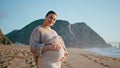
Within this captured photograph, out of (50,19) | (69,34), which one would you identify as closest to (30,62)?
(50,19)

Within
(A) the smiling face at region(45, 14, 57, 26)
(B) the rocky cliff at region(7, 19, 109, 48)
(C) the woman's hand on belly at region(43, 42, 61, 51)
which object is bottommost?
(C) the woman's hand on belly at region(43, 42, 61, 51)

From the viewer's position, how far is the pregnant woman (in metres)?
3.17

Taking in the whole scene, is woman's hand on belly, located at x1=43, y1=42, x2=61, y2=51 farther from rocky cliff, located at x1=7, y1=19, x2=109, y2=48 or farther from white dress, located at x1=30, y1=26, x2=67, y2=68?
rocky cliff, located at x1=7, y1=19, x2=109, y2=48

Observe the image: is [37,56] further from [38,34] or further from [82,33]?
[82,33]

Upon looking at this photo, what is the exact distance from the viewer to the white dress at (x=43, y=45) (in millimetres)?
3162

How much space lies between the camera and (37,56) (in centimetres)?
324

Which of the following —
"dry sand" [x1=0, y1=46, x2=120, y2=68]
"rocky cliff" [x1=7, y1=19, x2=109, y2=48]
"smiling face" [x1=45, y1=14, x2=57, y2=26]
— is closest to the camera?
"smiling face" [x1=45, y1=14, x2=57, y2=26]

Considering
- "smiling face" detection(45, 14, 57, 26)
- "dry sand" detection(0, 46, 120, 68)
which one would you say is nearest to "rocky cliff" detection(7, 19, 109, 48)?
"dry sand" detection(0, 46, 120, 68)

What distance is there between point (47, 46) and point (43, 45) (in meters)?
0.06

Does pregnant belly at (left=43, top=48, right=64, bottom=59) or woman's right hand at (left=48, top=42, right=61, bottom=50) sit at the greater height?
Answer: woman's right hand at (left=48, top=42, right=61, bottom=50)

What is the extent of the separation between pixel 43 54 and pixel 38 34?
0.85 ft

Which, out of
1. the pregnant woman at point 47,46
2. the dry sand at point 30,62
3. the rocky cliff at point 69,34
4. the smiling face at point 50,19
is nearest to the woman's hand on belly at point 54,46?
the pregnant woman at point 47,46

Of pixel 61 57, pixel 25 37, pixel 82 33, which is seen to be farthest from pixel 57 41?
pixel 82 33

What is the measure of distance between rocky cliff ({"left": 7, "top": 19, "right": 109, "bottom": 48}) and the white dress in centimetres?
13267
